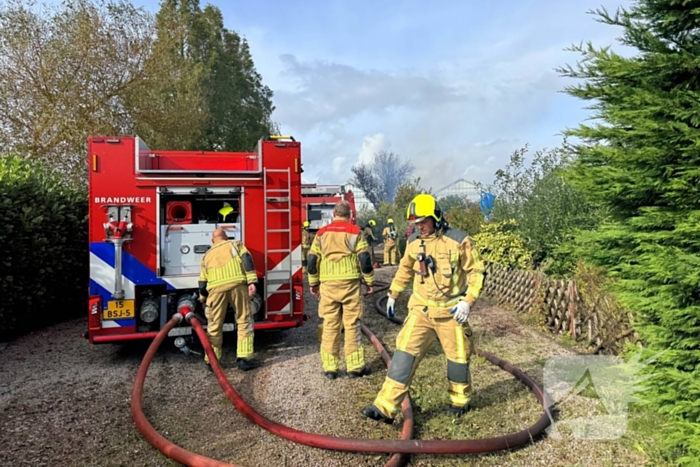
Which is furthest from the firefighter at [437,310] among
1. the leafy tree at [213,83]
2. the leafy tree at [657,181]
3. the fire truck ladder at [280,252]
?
the leafy tree at [213,83]

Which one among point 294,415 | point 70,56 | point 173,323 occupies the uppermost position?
point 70,56

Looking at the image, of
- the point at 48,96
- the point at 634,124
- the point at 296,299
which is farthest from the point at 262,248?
the point at 48,96

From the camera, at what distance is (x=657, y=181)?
288cm

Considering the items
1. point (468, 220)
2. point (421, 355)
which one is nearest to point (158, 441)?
point (421, 355)

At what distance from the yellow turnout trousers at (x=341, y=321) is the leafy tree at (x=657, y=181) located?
8.63 ft

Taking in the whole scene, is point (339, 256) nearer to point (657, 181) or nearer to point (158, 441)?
point (158, 441)

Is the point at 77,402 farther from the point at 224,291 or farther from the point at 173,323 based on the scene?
the point at 224,291

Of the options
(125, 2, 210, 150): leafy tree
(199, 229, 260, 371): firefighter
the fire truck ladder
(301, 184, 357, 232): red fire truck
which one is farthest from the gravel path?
(125, 2, 210, 150): leafy tree

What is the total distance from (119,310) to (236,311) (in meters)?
1.47

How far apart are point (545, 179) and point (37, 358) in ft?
28.5

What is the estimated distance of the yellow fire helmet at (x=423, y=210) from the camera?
3988 millimetres

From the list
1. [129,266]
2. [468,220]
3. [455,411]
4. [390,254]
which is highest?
[468,220]

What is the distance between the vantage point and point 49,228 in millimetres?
7527

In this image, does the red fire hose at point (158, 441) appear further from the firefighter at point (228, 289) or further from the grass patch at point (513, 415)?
the grass patch at point (513, 415)
